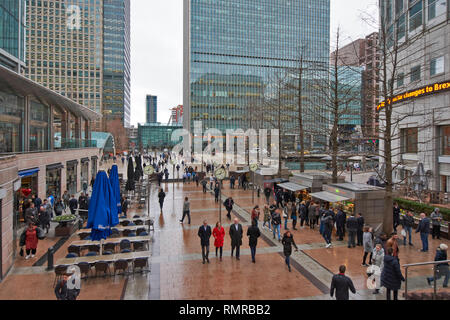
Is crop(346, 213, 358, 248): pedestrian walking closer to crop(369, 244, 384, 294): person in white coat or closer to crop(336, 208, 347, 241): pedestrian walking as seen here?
crop(336, 208, 347, 241): pedestrian walking

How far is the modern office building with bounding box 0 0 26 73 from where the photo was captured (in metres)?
32.0

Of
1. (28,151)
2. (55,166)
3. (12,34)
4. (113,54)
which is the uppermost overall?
(113,54)

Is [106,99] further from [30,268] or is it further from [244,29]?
[30,268]

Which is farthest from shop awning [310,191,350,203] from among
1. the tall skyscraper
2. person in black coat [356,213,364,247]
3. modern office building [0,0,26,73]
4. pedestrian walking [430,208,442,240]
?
the tall skyscraper

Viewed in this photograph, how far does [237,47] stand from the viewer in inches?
4675

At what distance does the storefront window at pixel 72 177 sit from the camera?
25.4 m

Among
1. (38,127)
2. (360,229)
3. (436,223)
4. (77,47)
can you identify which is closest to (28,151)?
(38,127)

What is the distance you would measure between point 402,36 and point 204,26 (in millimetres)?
99855

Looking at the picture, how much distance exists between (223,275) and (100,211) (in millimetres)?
4725

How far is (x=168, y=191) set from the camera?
2831cm

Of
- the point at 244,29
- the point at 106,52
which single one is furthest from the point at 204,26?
the point at 106,52

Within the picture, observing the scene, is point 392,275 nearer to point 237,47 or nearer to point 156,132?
point 237,47

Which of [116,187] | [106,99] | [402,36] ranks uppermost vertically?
[106,99]
